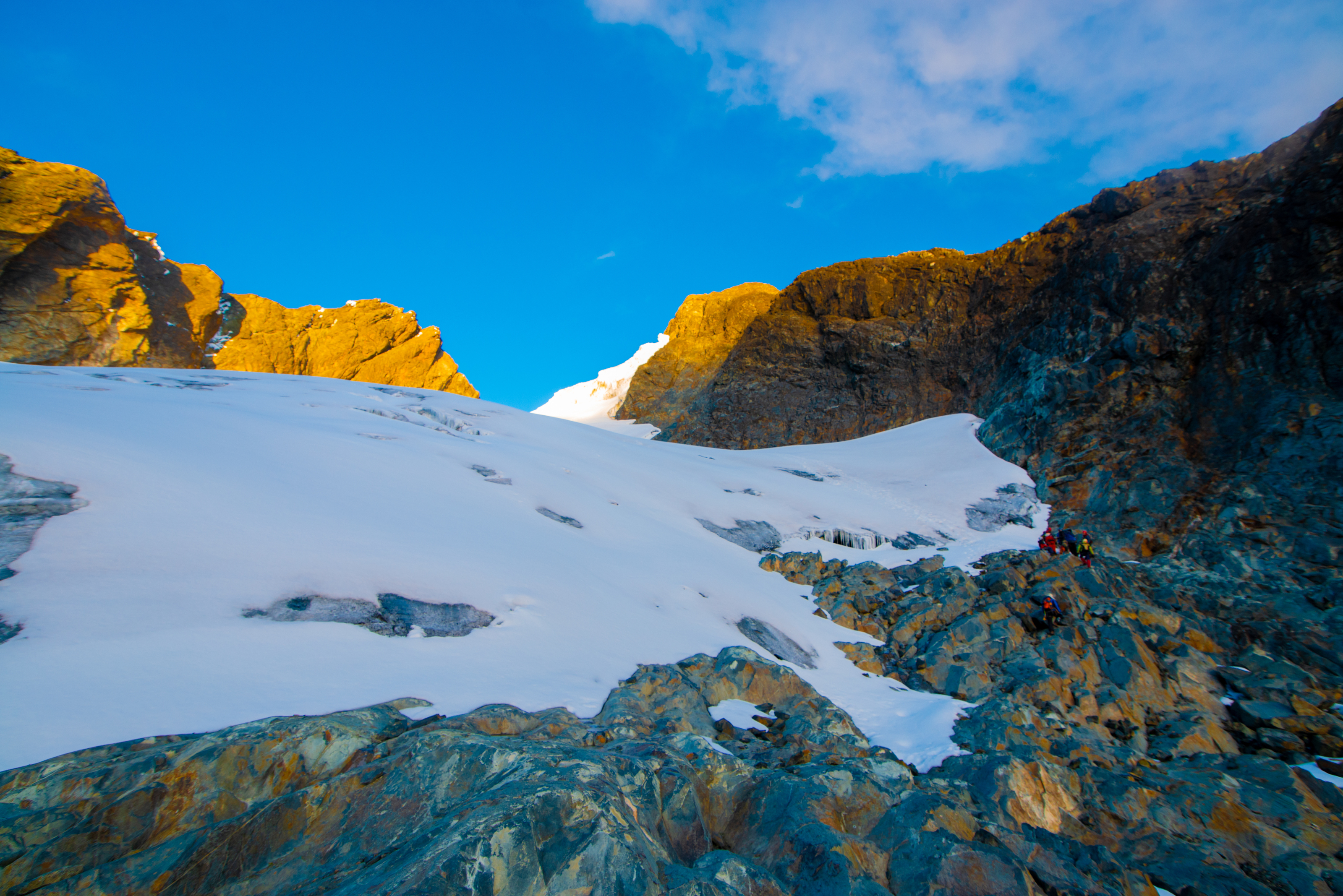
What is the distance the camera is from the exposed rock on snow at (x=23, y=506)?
217 inches

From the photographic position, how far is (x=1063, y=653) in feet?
33.3

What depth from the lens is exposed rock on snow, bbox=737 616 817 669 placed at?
9469 millimetres

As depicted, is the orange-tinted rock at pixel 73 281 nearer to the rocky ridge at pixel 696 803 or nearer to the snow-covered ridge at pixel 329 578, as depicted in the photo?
the snow-covered ridge at pixel 329 578

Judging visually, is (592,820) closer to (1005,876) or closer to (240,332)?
(1005,876)

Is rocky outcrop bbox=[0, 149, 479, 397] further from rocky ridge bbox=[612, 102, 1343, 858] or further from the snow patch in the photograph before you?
rocky ridge bbox=[612, 102, 1343, 858]

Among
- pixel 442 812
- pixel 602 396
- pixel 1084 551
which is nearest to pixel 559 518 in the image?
pixel 442 812

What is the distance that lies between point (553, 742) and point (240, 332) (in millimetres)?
84576

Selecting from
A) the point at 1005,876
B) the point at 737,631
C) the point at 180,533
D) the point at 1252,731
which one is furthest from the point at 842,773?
the point at 1252,731

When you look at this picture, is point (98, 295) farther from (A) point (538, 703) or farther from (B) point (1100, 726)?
(B) point (1100, 726)

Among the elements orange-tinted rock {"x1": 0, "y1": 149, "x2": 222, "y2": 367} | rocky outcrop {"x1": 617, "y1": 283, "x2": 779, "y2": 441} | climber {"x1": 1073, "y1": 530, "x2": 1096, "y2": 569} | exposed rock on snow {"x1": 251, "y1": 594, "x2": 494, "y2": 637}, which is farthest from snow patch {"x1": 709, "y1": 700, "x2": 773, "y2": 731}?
rocky outcrop {"x1": 617, "y1": 283, "x2": 779, "y2": 441}

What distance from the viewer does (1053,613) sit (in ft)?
36.3

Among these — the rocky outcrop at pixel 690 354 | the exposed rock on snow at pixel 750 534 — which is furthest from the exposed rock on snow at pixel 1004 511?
the rocky outcrop at pixel 690 354

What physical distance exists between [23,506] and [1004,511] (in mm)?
24614

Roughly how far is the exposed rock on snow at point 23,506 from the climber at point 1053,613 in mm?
14766
